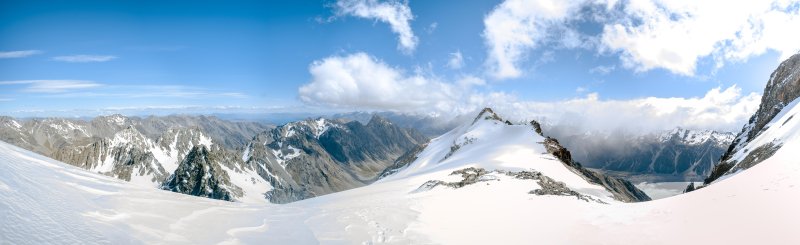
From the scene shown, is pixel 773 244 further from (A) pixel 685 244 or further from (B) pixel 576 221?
(B) pixel 576 221

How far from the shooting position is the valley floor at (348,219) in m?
10.5

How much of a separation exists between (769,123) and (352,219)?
8076 centimetres

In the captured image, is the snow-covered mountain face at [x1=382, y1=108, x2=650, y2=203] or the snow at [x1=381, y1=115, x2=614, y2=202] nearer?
the snow-covered mountain face at [x1=382, y1=108, x2=650, y2=203]

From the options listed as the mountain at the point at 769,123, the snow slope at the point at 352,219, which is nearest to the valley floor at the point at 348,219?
the snow slope at the point at 352,219

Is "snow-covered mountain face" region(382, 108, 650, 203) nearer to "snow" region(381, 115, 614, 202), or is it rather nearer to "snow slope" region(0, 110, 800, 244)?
"snow" region(381, 115, 614, 202)

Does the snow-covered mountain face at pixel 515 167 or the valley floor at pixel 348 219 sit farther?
the snow-covered mountain face at pixel 515 167

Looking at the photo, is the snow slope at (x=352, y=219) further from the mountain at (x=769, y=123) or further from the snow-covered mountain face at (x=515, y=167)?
the mountain at (x=769, y=123)

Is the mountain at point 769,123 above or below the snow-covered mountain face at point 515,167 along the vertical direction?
above

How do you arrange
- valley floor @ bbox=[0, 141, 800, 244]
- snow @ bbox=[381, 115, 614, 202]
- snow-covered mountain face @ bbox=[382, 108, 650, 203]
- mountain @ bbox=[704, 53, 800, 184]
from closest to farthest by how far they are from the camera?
valley floor @ bbox=[0, 141, 800, 244] → snow-covered mountain face @ bbox=[382, 108, 650, 203] → mountain @ bbox=[704, 53, 800, 184] → snow @ bbox=[381, 115, 614, 202]

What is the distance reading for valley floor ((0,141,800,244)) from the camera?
10547mm

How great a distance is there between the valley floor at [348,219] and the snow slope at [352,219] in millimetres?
39

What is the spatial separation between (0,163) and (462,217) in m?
17.7

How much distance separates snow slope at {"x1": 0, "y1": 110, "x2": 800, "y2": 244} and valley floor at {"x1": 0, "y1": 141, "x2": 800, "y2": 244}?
39 millimetres

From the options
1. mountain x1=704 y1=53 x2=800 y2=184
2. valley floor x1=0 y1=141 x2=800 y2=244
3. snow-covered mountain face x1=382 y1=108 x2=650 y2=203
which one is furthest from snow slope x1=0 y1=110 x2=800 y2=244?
mountain x1=704 y1=53 x2=800 y2=184
